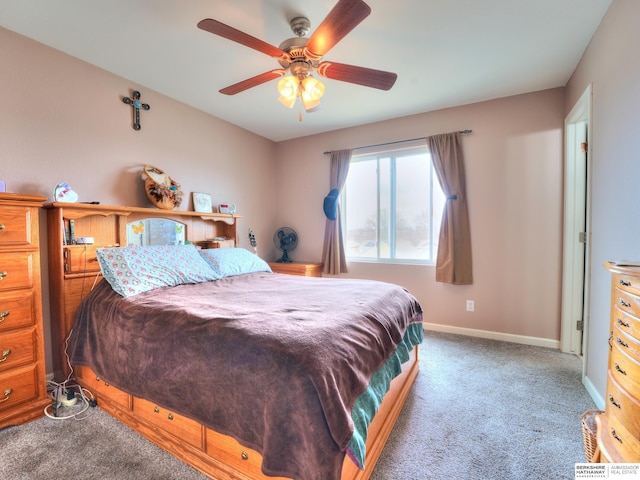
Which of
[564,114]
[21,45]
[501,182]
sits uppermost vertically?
[21,45]

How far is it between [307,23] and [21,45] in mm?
2012

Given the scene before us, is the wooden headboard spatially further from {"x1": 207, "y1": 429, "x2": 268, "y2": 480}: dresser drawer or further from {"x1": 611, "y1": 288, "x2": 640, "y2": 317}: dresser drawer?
{"x1": 611, "y1": 288, "x2": 640, "y2": 317}: dresser drawer

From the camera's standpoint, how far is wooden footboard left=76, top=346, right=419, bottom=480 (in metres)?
1.21

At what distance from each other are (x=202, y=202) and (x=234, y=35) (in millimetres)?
2022

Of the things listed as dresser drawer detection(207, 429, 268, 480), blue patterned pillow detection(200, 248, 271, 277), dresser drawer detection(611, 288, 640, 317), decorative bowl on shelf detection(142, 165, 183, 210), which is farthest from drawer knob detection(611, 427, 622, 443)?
decorative bowl on shelf detection(142, 165, 183, 210)

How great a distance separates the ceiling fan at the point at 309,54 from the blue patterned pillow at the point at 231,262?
1.42 meters

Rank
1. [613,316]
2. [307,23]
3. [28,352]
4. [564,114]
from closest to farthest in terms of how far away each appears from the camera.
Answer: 1. [613,316]
2. [28,352]
3. [307,23]
4. [564,114]

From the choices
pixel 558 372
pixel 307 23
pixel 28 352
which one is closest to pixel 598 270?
pixel 558 372

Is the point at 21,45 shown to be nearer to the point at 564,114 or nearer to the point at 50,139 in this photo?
the point at 50,139

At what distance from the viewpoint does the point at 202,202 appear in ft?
10.5

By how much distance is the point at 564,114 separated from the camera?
8.98 feet

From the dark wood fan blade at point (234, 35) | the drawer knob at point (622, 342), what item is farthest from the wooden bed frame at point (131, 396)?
the dark wood fan blade at point (234, 35)

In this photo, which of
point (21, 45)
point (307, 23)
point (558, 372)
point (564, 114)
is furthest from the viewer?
point (564, 114)

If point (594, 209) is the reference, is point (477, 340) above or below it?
below
